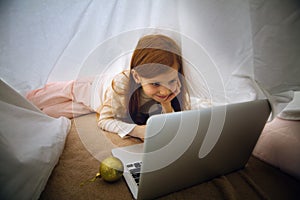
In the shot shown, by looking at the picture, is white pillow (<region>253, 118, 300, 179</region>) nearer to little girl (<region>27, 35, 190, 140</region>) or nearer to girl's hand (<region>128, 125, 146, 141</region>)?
little girl (<region>27, 35, 190, 140</region>)

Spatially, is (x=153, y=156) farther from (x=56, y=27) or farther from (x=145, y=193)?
(x=56, y=27)

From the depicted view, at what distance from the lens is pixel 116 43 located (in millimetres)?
887

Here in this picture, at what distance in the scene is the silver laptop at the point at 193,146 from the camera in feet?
1.52

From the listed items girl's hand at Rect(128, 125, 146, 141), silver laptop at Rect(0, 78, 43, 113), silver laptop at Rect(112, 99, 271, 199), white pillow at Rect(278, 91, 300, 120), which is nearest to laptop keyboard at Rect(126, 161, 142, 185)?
silver laptop at Rect(112, 99, 271, 199)

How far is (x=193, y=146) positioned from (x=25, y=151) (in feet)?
1.45

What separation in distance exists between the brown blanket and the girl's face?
28 cm

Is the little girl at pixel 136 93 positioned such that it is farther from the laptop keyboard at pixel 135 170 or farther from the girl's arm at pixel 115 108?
the laptop keyboard at pixel 135 170

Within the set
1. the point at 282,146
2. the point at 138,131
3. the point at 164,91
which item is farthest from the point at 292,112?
the point at 138,131

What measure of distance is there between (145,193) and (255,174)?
43cm

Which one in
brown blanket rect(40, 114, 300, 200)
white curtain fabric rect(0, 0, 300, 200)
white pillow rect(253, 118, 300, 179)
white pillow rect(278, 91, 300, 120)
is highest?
white curtain fabric rect(0, 0, 300, 200)

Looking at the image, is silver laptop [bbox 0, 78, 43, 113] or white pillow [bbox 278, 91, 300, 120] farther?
white pillow [bbox 278, 91, 300, 120]

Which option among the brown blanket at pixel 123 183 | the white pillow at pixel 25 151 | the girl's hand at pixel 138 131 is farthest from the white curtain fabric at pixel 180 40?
the girl's hand at pixel 138 131

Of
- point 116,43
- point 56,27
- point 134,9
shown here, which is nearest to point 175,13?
point 134,9

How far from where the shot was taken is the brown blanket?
2.02 ft
